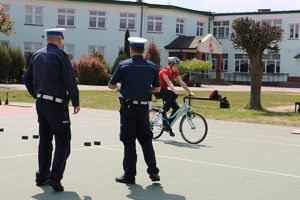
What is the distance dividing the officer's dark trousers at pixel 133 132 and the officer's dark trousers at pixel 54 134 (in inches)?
37.9

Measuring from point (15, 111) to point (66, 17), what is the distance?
36.2 metres

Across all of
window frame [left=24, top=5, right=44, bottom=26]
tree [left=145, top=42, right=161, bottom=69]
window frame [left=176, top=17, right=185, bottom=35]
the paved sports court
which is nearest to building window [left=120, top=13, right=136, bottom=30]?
window frame [left=176, top=17, right=185, bottom=35]

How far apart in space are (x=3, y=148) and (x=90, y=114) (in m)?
9.35

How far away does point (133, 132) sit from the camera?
8.30 meters

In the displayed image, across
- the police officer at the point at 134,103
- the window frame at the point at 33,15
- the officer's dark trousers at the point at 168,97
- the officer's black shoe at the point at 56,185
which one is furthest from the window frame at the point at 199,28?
the officer's black shoe at the point at 56,185

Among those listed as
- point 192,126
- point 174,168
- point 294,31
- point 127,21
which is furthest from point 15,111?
point 294,31

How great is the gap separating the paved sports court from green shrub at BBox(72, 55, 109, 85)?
96.0 feet

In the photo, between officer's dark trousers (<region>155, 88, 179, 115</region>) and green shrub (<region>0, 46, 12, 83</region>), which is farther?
green shrub (<region>0, 46, 12, 83</region>)

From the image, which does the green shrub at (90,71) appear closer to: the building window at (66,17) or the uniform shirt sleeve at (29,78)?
the building window at (66,17)

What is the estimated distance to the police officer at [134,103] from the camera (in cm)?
823

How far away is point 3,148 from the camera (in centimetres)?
1120

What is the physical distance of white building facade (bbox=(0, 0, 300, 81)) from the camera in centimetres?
5441

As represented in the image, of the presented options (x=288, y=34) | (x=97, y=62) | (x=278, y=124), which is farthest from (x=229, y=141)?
(x=288, y=34)

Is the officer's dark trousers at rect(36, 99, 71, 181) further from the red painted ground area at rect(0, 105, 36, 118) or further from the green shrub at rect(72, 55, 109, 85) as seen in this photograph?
the green shrub at rect(72, 55, 109, 85)
